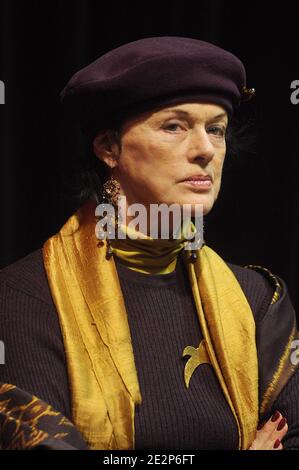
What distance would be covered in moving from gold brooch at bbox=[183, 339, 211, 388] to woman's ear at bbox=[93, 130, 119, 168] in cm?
43

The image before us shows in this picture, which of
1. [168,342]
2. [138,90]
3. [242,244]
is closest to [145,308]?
[168,342]

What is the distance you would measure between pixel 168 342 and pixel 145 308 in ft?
0.29

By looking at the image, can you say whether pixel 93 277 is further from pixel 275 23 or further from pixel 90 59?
pixel 275 23

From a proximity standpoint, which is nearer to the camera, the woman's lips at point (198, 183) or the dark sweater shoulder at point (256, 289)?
the woman's lips at point (198, 183)

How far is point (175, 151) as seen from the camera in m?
1.71

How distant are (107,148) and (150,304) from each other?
0.35 metres

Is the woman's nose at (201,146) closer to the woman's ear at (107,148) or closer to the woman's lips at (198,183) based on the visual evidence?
the woman's lips at (198,183)

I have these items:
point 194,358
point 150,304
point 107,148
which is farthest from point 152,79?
point 194,358

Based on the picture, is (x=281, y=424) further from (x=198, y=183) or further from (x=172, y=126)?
(x=172, y=126)

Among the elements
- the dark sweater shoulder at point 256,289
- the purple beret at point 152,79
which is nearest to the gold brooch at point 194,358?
the dark sweater shoulder at point 256,289

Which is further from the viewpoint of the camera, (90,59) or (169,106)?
(90,59)

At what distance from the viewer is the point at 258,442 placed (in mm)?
1772

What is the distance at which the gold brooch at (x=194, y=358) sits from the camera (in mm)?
1750
